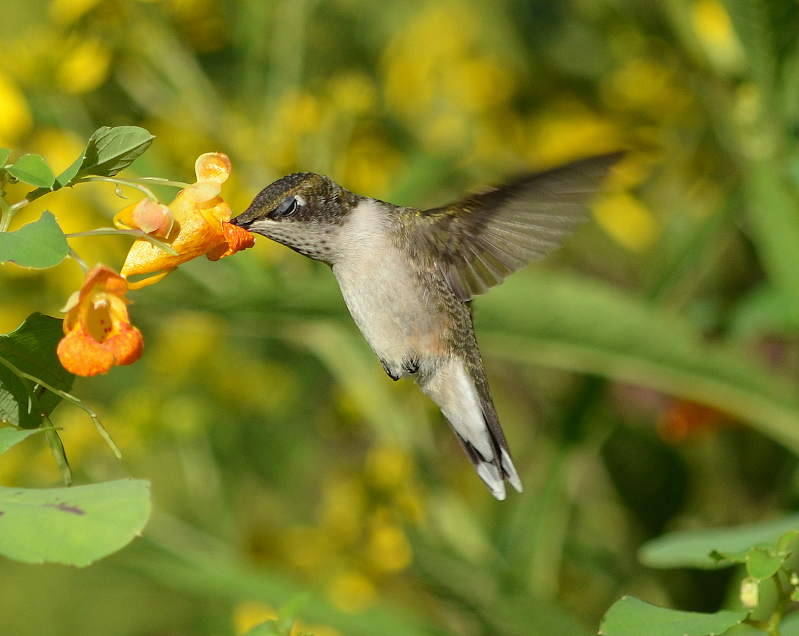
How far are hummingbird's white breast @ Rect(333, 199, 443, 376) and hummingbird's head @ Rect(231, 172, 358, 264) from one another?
2cm

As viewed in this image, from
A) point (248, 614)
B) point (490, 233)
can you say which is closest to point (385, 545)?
point (248, 614)

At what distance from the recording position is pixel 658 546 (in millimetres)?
1174

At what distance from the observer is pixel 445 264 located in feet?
3.90

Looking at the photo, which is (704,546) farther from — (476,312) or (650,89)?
(650,89)

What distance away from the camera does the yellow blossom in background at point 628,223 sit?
7.95 feet

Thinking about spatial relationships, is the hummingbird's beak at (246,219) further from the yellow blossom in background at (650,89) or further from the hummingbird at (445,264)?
the yellow blossom in background at (650,89)

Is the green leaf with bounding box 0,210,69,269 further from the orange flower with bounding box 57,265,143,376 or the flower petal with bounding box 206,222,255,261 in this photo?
the flower petal with bounding box 206,222,255,261

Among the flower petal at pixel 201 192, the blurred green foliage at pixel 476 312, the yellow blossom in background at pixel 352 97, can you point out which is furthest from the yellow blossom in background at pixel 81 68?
the flower petal at pixel 201 192

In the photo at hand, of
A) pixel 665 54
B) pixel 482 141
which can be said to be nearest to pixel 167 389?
pixel 482 141

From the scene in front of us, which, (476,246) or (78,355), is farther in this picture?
(476,246)

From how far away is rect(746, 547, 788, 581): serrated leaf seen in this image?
2.23 feet

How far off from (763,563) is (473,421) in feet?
1.62

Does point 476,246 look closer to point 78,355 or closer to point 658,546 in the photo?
point 658,546

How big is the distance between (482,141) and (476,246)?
128cm
